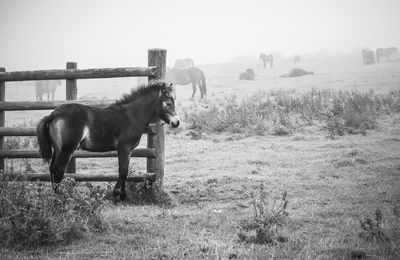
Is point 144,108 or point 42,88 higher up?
point 42,88

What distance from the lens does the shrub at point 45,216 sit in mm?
4164

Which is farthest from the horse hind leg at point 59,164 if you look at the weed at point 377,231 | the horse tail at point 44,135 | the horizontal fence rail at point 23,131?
the weed at point 377,231

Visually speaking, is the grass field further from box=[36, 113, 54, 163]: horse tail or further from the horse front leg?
box=[36, 113, 54, 163]: horse tail

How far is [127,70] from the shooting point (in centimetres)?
695

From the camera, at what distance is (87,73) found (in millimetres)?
7023

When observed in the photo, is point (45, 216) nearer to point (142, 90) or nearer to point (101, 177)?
point (101, 177)

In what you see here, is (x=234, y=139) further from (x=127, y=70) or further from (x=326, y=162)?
(x=127, y=70)

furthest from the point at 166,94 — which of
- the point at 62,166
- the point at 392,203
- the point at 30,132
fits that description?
the point at 392,203

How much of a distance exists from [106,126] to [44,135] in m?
0.93

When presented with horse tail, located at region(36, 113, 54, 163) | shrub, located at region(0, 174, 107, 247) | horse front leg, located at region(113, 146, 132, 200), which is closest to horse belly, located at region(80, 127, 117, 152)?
horse front leg, located at region(113, 146, 132, 200)

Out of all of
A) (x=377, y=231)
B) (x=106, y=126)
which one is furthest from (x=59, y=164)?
(x=377, y=231)

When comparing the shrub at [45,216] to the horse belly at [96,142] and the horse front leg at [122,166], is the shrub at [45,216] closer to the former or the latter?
the horse belly at [96,142]

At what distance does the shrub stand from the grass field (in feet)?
0.46

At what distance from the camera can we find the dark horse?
19.0 feet
